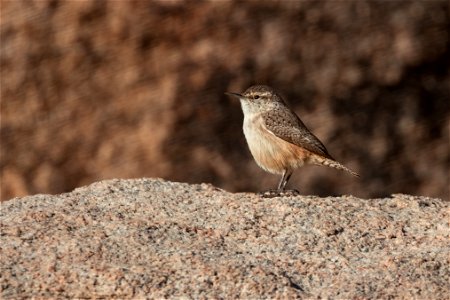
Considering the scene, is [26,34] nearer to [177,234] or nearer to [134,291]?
[177,234]

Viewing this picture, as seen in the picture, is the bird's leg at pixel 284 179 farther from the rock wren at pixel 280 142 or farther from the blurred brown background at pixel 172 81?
the blurred brown background at pixel 172 81

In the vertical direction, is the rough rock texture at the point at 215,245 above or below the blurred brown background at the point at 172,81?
below

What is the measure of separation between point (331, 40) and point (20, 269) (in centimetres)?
441

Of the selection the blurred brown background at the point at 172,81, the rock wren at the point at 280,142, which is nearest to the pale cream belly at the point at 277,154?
the rock wren at the point at 280,142

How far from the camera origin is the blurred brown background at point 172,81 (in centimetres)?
907

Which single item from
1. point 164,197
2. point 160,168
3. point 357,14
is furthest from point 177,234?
point 357,14

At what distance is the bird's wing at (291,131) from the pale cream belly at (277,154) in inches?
1.9

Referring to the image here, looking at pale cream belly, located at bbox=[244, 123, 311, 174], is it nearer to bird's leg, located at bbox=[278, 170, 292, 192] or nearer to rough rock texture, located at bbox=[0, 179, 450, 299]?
bird's leg, located at bbox=[278, 170, 292, 192]

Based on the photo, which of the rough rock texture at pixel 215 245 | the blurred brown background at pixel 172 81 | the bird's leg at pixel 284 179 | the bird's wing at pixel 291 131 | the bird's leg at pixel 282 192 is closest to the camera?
the rough rock texture at pixel 215 245

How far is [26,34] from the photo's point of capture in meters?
9.05

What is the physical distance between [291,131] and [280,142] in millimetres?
126

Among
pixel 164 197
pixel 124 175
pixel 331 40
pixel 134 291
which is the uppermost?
pixel 331 40

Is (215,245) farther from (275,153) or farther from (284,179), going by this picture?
(284,179)

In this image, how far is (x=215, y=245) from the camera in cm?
608
